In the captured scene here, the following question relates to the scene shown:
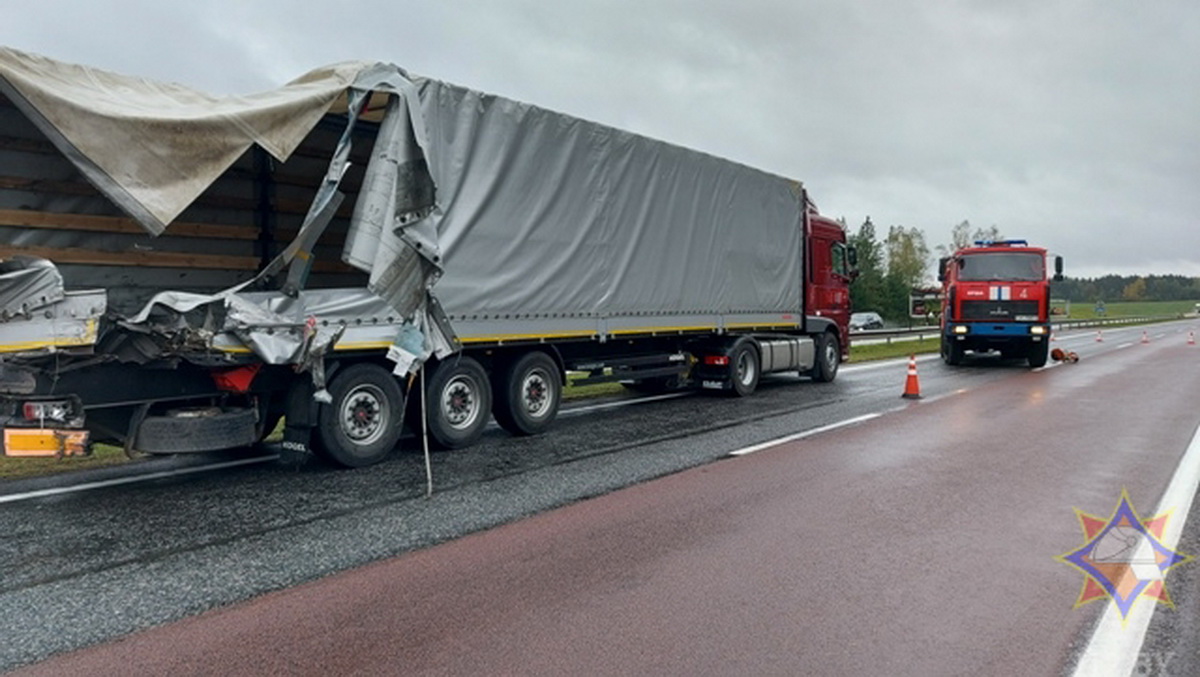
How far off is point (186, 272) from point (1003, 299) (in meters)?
19.1

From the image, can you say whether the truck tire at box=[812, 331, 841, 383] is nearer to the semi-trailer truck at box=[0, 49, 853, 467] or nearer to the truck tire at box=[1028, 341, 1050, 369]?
the semi-trailer truck at box=[0, 49, 853, 467]

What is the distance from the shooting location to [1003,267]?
20.7m

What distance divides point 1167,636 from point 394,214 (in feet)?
20.8

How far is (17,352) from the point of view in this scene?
5.75 m

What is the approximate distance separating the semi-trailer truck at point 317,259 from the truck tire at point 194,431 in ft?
0.06

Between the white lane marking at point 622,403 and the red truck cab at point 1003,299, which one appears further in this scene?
the red truck cab at point 1003,299

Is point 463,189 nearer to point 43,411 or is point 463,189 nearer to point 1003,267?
point 43,411

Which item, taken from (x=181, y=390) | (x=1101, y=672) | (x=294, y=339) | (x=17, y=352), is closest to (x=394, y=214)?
(x=294, y=339)

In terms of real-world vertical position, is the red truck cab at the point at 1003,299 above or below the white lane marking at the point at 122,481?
above

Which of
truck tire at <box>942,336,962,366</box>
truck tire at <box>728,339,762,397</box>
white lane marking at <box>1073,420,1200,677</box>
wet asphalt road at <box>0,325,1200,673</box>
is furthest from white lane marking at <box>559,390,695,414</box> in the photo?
truck tire at <box>942,336,962,366</box>

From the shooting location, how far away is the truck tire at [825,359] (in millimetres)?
15742

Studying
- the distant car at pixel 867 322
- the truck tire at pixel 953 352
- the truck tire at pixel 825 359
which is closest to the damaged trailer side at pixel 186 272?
the truck tire at pixel 825 359

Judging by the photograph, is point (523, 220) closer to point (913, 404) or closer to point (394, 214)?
point (394, 214)

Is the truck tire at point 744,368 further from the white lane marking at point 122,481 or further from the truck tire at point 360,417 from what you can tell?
the white lane marking at point 122,481
